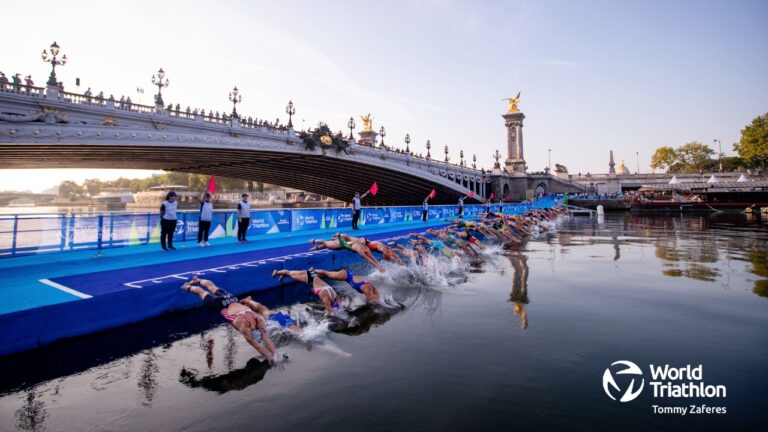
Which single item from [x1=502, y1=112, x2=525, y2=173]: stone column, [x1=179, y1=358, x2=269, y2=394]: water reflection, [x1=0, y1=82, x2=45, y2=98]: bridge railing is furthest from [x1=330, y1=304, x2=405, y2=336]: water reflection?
[x1=502, y1=112, x2=525, y2=173]: stone column

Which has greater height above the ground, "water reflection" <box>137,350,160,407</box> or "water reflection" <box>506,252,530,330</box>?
"water reflection" <box>506,252,530,330</box>

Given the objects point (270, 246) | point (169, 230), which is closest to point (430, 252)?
point (270, 246)

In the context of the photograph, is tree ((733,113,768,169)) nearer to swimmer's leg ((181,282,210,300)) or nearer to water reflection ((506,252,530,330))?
water reflection ((506,252,530,330))

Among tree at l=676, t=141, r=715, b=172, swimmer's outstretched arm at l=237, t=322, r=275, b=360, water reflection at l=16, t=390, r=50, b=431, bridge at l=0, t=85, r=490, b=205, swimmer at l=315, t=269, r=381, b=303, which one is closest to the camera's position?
water reflection at l=16, t=390, r=50, b=431

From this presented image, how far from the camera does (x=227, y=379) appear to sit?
225 inches

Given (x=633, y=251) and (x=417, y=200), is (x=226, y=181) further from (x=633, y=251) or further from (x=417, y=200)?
(x=633, y=251)

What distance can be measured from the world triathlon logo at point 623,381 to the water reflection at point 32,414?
287 inches

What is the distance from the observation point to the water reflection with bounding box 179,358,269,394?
5.49 m

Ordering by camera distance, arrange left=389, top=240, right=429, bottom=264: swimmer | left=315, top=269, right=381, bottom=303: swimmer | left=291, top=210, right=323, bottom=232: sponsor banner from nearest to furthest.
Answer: left=315, top=269, right=381, bottom=303: swimmer, left=389, top=240, right=429, bottom=264: swimmer, left=291, top=210, right=323, bottom=232: sponsor banner

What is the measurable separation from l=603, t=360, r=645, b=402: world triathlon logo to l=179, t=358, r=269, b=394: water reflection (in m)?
5.07

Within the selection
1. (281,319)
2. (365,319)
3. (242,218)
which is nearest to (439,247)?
(365,319)

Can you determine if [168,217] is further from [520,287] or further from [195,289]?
[520,287]

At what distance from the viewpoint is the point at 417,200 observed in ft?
257

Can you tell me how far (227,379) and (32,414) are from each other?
2.26 m
